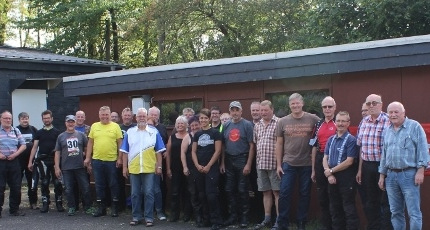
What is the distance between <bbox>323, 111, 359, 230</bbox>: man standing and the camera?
745cm

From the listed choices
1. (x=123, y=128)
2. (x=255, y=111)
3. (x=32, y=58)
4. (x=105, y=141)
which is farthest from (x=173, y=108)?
(x=32, y=58)

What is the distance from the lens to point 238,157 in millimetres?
8812

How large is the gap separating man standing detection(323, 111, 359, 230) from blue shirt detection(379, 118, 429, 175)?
0.65 m

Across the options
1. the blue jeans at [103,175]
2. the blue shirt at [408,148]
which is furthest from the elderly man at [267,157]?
the blue jeans at [103,175]

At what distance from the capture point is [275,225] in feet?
27.2

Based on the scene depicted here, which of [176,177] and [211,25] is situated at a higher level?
[211,25]

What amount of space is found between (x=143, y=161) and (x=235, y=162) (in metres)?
1.50

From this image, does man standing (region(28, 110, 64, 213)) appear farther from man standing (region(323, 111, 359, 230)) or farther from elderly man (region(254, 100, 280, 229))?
man standing (region(323, 111, 359, 230))

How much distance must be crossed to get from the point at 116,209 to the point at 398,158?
517 centimetres

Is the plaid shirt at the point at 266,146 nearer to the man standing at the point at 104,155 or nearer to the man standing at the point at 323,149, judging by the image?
the man standing at the point at 323,149

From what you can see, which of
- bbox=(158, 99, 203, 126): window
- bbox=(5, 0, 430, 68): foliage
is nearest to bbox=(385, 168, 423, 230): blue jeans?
bbox=(158, 99, 203, 126): window

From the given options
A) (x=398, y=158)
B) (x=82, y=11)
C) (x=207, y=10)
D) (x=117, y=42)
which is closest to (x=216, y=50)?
(x=207, y=10)

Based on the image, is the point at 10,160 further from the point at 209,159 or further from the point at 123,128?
the point at 209,159

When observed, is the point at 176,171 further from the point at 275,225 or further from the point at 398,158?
the point at 398,158
